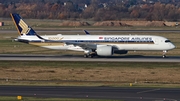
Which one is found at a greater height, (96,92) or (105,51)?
(96,92)

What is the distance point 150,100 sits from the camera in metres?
35.6

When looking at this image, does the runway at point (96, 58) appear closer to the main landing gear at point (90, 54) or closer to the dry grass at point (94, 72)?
the main landing gear at point (90, 54)

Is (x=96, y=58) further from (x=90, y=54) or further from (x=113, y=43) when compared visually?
(x=113, y=43)

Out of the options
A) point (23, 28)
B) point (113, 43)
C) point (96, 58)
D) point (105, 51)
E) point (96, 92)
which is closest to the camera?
point (96, 92)

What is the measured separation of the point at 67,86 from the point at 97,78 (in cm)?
1013

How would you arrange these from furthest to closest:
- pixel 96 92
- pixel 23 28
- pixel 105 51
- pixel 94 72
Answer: pixel 23 28
pixel 105 51
pixel 94 72
pixel 96 92

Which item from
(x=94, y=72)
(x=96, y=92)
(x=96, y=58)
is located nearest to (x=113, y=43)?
(x=96, y=58)

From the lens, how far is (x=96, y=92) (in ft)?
130

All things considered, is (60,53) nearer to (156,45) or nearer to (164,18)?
(156,45)

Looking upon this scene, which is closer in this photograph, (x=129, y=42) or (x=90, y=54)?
(x=129, y=42)

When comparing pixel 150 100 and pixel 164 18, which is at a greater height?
pixel 150 100

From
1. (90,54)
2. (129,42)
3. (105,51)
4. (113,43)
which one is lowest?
(90,54)

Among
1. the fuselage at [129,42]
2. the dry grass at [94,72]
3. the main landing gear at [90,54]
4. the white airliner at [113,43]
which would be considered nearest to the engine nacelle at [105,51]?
the white airliner at [113,43]

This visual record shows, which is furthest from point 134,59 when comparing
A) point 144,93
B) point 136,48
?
point 144,93
